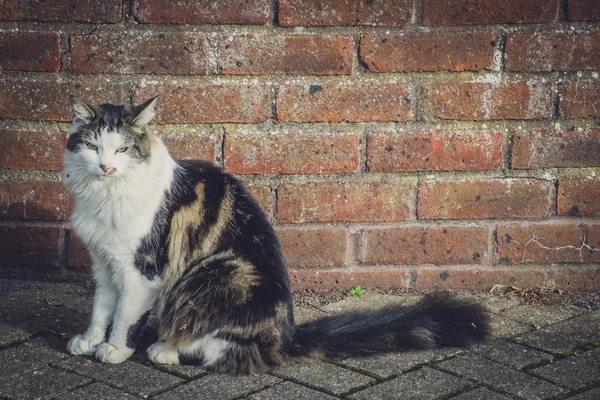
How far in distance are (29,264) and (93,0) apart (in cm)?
118

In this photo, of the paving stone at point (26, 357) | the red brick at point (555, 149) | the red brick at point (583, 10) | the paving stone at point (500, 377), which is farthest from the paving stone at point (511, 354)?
the paving stone at point (26, 357)

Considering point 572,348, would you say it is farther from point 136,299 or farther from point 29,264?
point 29,264

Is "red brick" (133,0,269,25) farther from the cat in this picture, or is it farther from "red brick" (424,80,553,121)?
"red brick" (424,80,553,121)

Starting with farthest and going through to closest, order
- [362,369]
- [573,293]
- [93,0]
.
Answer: [573,293]
[93,0]
[362,369]

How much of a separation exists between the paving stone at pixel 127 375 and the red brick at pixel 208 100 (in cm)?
107

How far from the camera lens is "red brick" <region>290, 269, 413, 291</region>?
365cm

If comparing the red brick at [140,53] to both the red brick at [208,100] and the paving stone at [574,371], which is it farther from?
the paving stone at [574,371]

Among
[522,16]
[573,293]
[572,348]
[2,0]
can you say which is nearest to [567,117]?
[522,16]

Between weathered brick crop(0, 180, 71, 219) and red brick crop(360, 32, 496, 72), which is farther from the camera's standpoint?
weathered brick crop(0, 180, 71, 219)

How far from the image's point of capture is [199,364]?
2969 millimetres

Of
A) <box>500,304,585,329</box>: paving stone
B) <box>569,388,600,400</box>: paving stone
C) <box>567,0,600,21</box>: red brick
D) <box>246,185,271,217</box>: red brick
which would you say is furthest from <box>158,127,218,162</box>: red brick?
<box>569,388,600,400</box>: paving stone

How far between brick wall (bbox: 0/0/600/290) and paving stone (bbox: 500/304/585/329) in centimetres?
17

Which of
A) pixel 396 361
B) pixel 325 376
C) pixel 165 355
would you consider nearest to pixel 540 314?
pixel 396 361

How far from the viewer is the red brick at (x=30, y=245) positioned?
363 centimetres
